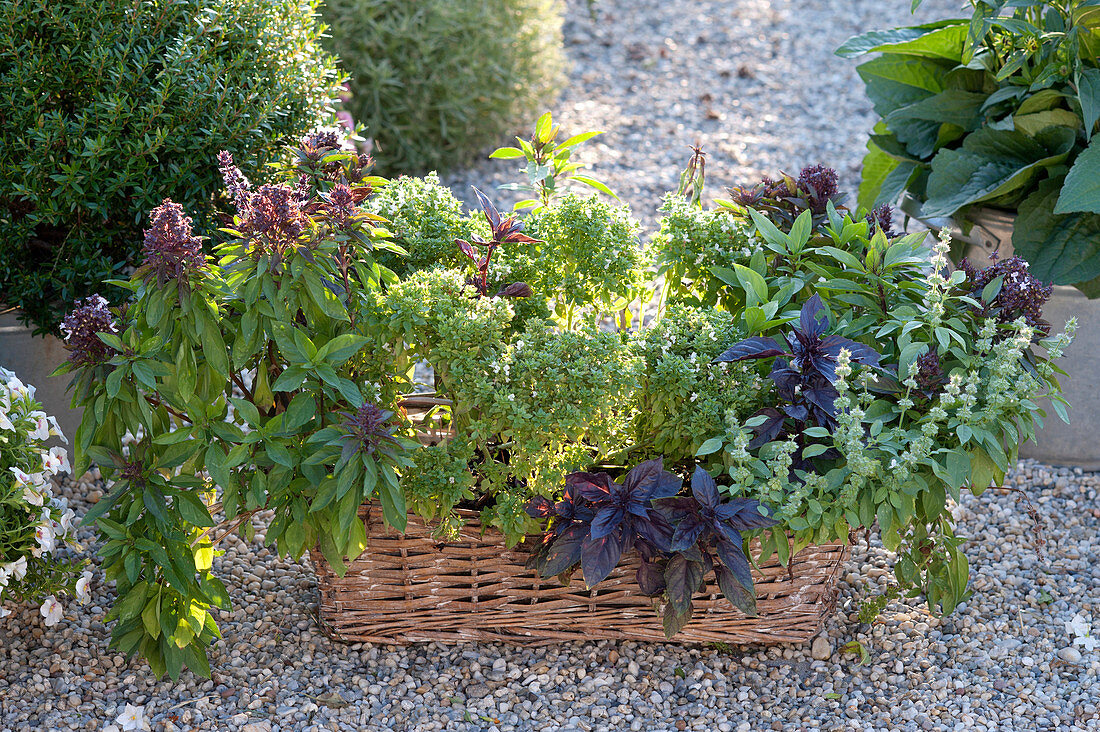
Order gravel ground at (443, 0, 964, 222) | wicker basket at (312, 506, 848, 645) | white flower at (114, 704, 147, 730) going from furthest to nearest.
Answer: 1. gravel ground at (443, 0, 964, 222)
2. wicker basket at (312, 506, 848, 645)
3. white flower at (114, 704, 147, 730)

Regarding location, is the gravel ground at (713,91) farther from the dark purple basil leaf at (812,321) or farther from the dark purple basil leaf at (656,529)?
the dark purple basil leaf at (656,529)

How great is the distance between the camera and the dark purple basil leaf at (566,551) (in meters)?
1.75

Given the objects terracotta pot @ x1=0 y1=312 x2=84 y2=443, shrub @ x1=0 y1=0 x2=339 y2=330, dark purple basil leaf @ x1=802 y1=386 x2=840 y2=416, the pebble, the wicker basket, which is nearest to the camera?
dark purple basil leaf @ x1=802 y1=386 x2=840 y2=416

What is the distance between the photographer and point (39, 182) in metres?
2.21

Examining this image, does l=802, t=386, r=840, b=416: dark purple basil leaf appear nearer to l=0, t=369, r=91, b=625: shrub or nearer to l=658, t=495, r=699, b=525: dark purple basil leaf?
l=658, t=495, r=699, b=525: dark purple basil leaf

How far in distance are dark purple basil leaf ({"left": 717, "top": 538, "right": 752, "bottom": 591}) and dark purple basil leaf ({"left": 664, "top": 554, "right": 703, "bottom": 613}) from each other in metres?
0.05

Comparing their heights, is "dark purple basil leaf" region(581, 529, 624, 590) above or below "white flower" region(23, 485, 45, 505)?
below

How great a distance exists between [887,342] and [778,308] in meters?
0.23

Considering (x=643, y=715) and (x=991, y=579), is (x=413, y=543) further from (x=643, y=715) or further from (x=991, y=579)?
(x=991, y=579)

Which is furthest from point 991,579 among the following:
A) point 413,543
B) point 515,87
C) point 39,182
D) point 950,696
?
point 515,87

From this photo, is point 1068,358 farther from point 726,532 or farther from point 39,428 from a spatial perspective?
point 39,428

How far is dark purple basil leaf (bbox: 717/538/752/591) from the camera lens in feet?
5.47

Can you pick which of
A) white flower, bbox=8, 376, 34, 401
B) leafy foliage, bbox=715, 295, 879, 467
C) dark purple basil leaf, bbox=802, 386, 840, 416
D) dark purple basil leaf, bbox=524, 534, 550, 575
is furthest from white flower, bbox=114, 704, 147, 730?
dark purple basil leaf, bbox=802, 386, 840, 416

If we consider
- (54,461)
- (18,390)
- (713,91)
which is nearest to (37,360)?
(18,390)
